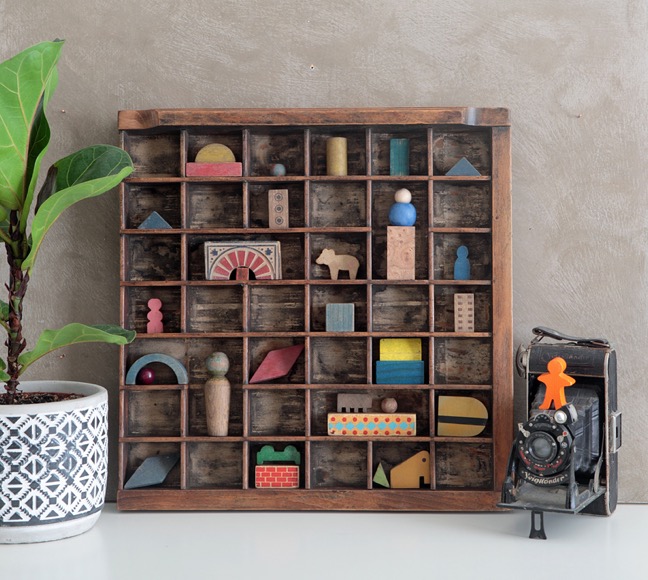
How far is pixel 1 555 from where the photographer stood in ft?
5.66

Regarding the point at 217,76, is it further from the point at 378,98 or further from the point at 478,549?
the point at 478,549

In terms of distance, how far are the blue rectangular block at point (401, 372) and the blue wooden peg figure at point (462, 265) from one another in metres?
0.26

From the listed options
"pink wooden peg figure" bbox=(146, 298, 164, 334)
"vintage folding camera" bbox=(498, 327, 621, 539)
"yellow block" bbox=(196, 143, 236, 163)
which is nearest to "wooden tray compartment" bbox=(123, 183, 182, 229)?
"yellow block" bbox=(196, 143, 236, 163)

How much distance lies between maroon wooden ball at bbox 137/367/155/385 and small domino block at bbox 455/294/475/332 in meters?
0.85

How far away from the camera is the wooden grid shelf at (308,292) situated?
206cm

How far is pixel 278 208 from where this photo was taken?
211cm

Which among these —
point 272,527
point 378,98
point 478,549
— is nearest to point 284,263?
point 378,98

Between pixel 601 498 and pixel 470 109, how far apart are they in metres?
1.07

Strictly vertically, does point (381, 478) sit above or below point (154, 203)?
below

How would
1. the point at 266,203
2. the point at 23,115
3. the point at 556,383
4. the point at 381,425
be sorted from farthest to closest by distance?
the point at 266,203
the point at 381,425
the point at 556,383
the point at 23,115

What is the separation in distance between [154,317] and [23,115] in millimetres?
643

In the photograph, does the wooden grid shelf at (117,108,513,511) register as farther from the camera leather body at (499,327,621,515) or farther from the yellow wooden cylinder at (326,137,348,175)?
the camera leather body at (499,327,621,515)

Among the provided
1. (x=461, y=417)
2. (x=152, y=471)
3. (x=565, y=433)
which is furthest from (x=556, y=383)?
(x=152, y=471)

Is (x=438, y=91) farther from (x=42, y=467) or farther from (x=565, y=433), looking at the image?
(x=42, y=467)
